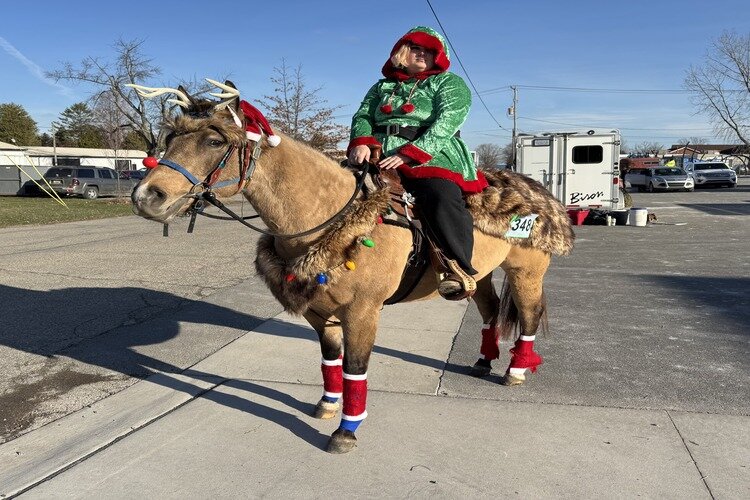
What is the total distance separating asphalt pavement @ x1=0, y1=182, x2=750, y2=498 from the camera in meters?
2.96

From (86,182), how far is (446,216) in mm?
32519

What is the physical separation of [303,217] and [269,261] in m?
0.42

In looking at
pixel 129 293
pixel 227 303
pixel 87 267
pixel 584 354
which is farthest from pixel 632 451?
pixel 87 267

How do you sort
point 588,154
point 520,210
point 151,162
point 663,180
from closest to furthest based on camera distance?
point 151,162 → point 520,210 → point 588,154 → point 663,180

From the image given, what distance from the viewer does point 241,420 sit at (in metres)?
3.68

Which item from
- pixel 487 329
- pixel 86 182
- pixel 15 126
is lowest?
pixel 487 329

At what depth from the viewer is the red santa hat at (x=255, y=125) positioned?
2.69 meters

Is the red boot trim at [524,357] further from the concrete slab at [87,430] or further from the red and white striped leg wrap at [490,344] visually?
the concrete slab at [87,430]

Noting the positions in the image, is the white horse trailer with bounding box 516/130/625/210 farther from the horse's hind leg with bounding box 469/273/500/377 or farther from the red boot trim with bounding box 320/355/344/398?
the red boot trim with bounding box 320/355/344/398

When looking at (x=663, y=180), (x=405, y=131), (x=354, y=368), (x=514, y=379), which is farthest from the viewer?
(x=663, y=180)

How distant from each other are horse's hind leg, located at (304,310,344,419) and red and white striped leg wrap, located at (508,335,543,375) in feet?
4.50

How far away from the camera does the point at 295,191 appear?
9.68ft

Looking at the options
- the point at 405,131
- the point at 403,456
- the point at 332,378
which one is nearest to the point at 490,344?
the point at 332,378

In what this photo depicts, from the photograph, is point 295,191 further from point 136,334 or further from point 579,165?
point 579,165
